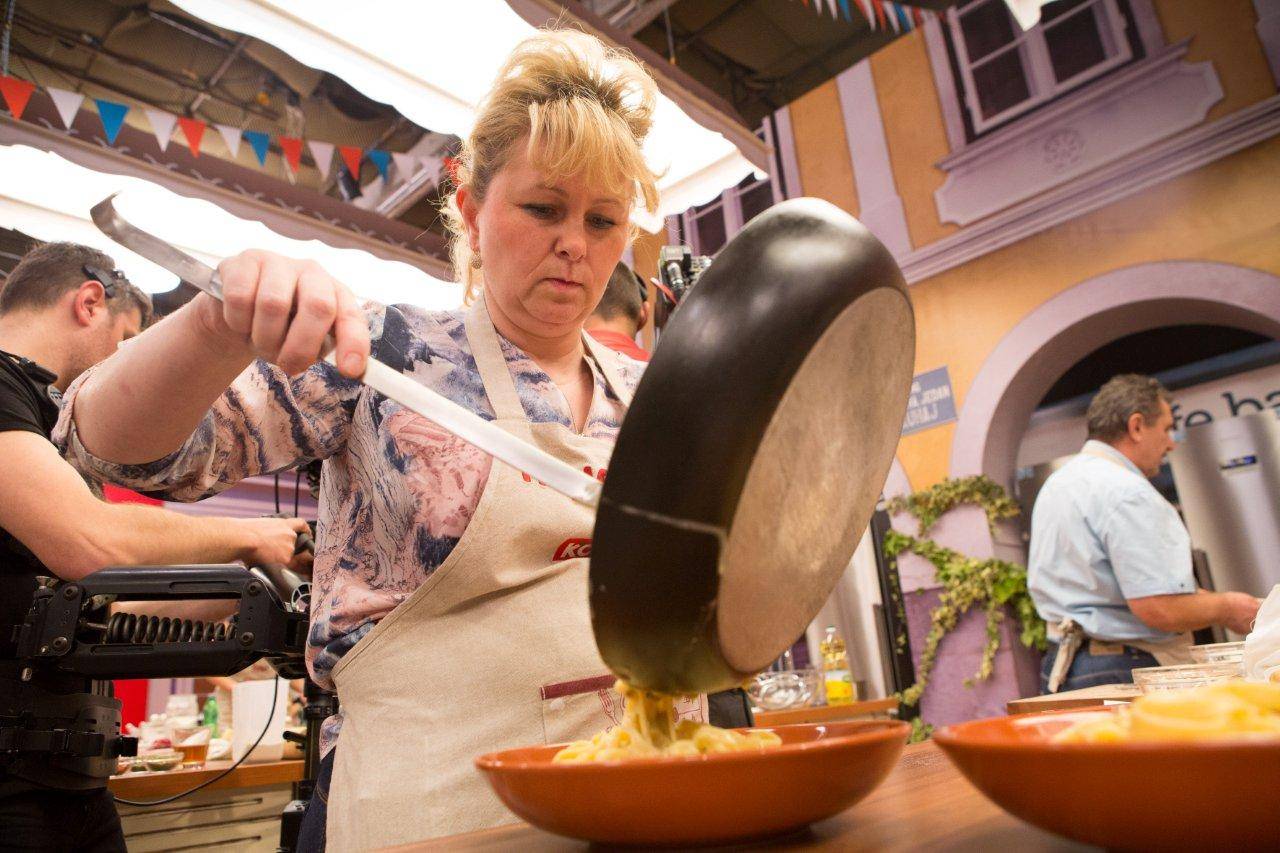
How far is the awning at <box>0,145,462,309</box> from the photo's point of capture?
287 centimetres

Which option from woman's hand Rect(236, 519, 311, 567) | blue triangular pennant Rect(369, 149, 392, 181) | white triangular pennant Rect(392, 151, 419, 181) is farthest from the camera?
blue triangular pennant Rect(369, 149, 392, 181)

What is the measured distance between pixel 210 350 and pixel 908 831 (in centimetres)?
73

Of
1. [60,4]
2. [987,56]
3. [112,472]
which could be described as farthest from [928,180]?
[60,4]

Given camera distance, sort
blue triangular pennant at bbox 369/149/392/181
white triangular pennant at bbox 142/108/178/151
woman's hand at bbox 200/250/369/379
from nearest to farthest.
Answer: woman's hand at bbox 200/250/369/379, white triangular pennant at bbox 142/108/178/151, blue triangular pennant at bbox 369/149/392/181

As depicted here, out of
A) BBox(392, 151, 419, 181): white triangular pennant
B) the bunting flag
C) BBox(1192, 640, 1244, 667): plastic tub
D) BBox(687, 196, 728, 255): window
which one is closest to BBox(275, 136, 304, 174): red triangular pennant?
BBox(392, 151, 419, 181): white triangular pennant

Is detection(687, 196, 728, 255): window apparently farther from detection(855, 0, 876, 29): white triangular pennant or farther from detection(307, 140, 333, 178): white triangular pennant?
detection(307, 140, 333, 178): white triangular pennant

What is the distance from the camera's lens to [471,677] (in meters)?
0.88

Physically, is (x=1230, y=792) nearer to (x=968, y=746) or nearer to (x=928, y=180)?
(x=968, y=746)

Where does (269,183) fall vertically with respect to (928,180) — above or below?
below

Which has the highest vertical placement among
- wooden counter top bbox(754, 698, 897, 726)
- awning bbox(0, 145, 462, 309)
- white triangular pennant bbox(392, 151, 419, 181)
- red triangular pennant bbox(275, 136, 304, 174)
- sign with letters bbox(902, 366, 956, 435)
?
red triangular pennant bbox(275, 136, 304, 174)

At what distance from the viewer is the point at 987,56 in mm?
5422

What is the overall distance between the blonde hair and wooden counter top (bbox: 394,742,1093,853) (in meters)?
0.78

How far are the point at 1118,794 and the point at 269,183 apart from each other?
4287 millimetres

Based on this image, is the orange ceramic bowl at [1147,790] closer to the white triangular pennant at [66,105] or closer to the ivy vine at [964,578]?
the white triangular pennant at [66,105]
